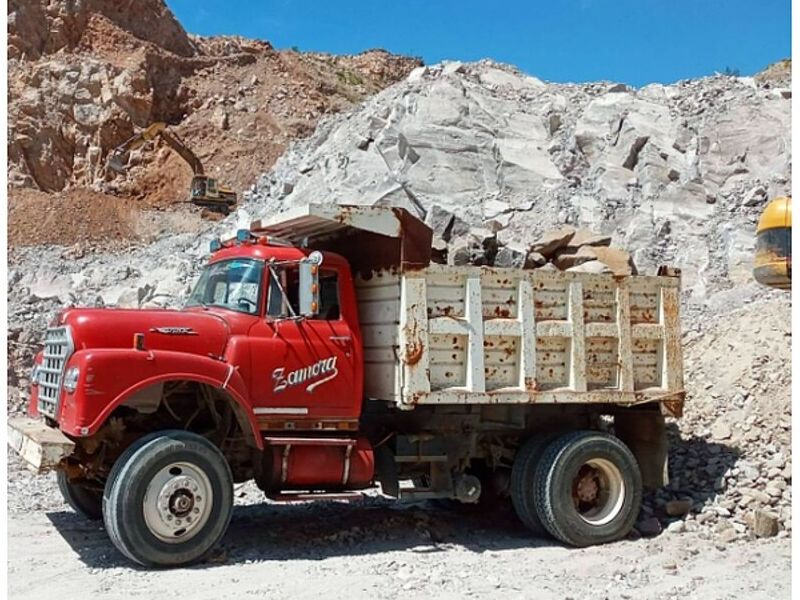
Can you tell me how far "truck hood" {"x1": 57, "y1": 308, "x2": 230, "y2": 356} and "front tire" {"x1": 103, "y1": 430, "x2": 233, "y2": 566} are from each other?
2.34 feet

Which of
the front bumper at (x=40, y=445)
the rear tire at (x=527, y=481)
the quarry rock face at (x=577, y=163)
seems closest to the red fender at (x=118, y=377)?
the front bumper at (x=40, y=445)

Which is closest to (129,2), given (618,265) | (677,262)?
(677,262)

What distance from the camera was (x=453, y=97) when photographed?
24.5 m

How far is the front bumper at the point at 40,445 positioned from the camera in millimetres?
6695

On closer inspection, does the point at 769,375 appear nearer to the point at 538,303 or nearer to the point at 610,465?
the point at 610,465

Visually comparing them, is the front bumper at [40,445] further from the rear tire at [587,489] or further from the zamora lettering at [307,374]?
the rear tire at [587,489]

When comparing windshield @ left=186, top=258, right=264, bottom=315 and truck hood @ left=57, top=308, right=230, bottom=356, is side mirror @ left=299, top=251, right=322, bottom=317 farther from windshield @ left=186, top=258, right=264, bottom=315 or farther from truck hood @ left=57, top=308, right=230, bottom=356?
truck hood @ left=57, top=308, right=230, bottom=356

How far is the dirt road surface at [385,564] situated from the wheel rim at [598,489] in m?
0.39

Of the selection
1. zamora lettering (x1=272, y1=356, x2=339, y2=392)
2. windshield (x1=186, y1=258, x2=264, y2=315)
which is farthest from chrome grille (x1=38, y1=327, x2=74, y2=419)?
zamora lettering (x1=272, y1=356, x2=339, y2=392)

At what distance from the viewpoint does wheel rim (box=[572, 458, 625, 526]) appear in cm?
855

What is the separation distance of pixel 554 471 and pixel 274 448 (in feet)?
8.46

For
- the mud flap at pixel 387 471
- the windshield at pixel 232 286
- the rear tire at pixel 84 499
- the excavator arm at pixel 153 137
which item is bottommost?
the rear tire at pixel 84 499

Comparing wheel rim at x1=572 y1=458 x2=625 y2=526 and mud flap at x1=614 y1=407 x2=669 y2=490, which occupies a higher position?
mud flap at x1=614 y1=407 x2=669 y2=490

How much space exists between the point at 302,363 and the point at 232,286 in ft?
3.09
